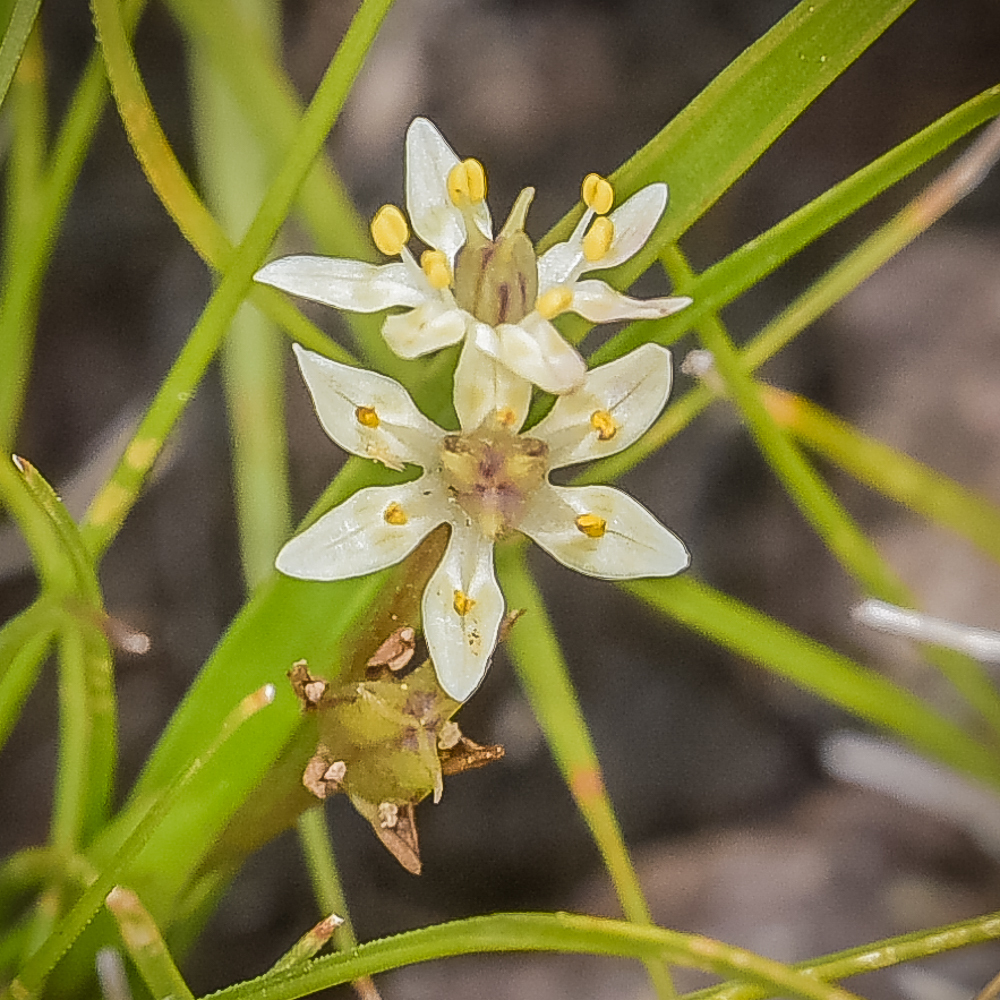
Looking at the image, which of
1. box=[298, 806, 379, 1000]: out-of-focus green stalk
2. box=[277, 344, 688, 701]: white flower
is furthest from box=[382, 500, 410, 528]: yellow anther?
box=[298, 806, 379, 1000]: out-of-focus green stalk

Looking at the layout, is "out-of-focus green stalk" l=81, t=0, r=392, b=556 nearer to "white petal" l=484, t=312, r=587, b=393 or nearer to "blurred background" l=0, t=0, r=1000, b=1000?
"white petal" l=484, t=312, r=587, b=393

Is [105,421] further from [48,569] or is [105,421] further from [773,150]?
[773,150]

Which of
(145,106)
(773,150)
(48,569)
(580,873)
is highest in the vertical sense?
(773,150)

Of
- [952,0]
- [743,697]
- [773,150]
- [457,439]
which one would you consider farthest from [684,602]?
[952,0]

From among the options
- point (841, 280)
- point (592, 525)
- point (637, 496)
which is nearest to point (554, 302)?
point (592, 525)

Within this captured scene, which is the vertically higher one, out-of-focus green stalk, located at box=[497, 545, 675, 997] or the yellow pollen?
the yellow pollen

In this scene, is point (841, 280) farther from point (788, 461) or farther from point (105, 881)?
point (105, 881)
